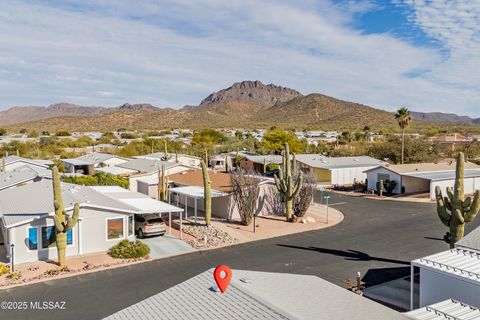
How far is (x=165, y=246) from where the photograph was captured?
23.0m

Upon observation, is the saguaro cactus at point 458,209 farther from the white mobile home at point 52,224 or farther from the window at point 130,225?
the window at point 130,225

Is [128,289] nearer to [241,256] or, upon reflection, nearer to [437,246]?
[241,256]

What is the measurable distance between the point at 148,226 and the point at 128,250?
344 cm

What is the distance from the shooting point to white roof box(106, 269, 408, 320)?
858cm

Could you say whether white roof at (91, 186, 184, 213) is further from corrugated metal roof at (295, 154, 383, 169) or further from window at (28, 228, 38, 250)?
corrugated metal roof at (295, 154, 383, 169)

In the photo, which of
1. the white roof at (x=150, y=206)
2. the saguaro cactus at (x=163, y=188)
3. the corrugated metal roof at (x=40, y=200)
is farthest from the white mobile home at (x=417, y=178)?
the corrugated metal roof at (x=40, y=200)

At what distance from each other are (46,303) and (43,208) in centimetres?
677

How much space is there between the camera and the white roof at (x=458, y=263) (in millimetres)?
12555

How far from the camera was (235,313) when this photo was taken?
8.57 m

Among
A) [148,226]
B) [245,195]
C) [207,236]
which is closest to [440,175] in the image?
[245,195]

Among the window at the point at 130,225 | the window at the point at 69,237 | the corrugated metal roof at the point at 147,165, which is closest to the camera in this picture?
the window at the point at 69,237

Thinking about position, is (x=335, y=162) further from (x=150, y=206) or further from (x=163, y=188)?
(x=150, y=206)

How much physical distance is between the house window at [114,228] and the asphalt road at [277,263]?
323 cm

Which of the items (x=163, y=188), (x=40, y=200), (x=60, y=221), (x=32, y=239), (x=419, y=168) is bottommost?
(x=32, y=239)
